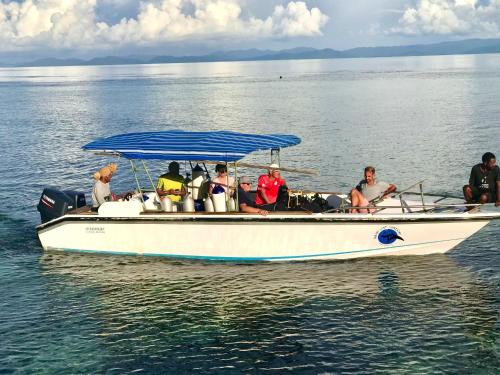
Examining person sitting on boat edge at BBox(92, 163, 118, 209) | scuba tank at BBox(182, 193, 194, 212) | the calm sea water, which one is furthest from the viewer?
person sitting on boat edge at BBox(92, 163, 118, 209)

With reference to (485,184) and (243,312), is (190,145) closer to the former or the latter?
(243,312)

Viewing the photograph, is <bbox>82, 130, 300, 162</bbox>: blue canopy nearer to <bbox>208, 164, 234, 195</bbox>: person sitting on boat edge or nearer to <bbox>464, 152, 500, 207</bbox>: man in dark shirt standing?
<bbox>208, 164, 234, 195</bbox>: person sitting on boat edge

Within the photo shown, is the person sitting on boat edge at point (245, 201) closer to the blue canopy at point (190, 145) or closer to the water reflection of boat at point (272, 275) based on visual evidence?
the blue canopy at point (190, 145)

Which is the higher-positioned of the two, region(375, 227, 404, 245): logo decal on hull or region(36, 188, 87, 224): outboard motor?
region(36, 188, 87, 224): outboard motor

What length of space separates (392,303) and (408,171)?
16.6 meters

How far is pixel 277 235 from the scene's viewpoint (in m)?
14.6

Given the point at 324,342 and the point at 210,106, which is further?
the point at 210,106

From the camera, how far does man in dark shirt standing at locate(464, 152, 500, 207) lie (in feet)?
48.5

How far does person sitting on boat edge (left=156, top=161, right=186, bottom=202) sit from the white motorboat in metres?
0.40

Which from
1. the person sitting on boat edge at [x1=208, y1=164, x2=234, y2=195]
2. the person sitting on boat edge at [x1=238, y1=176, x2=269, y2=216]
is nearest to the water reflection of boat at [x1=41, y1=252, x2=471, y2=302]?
the person sitting on boat edge at [x1=238, y1=176, x2=269, y2=216]

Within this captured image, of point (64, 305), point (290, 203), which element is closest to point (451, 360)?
point (290, 203)

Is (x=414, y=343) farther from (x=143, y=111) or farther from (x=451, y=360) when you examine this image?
(x=143, y=111)

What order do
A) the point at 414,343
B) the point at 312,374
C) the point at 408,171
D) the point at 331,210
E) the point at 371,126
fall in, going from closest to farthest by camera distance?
the point at 312,374
the point at 414,343
the point at 331,210
the point at 408,171
the point at 371,126

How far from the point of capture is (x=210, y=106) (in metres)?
75.6
